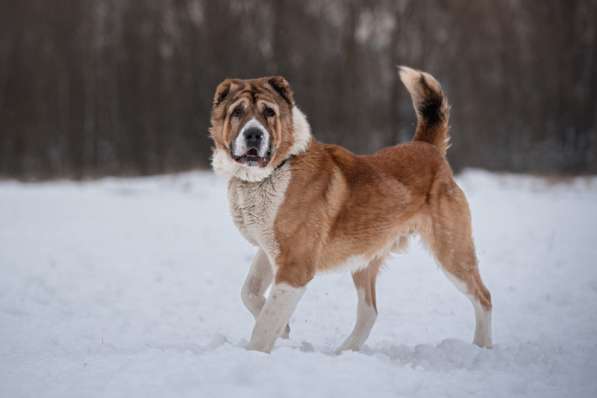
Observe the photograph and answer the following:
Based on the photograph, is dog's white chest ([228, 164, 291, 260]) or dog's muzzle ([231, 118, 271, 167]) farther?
dog's white chest ([228, 164, 291, 260])

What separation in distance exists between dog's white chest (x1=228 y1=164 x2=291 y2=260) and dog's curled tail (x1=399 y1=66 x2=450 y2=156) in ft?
5.18

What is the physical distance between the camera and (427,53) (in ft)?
63.4

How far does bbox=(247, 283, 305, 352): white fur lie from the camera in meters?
3.47

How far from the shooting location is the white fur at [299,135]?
382 centimetres

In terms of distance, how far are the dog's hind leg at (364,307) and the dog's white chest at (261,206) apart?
1.10m

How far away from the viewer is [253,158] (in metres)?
3.57

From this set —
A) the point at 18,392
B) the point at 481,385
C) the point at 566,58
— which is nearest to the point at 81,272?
the point at 18,392

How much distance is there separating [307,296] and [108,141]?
68.7 feet

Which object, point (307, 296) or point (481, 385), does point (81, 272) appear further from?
point (481, 385)

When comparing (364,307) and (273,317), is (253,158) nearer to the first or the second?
(273,317)

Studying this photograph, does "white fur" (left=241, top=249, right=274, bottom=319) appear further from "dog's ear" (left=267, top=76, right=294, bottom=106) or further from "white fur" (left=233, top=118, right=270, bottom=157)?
"dog's ear" (left=267, top=76, right=294, bottom=106)

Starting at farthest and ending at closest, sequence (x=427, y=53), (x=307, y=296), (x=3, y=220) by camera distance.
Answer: (x=427, y=53) → (x=3, y=220) → (x=307, y=296)

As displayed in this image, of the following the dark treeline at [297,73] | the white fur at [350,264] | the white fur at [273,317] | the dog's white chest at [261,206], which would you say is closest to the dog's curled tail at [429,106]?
the white fur at [350,264]

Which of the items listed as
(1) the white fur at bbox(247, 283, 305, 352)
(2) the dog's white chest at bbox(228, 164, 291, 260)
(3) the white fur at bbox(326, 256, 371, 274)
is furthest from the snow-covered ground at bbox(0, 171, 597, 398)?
(2) the dog's white chest at bbox(228, 164, 291, 260)
